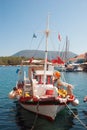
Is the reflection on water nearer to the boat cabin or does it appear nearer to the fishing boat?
the fishing boat

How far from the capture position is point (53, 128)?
23688 mm

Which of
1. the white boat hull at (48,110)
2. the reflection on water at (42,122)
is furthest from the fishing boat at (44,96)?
the reflection on water at (42,122)

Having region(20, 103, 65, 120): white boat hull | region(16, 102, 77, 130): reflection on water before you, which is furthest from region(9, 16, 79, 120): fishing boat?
region(16, 102, 77, 130): reflection on water

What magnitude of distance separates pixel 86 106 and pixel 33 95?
8.98 meters

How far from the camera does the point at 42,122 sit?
82.7ft

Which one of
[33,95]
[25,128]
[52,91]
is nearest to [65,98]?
[52,91]

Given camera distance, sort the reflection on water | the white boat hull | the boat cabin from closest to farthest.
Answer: the reflection on water < the white boat hull < the boat cabin

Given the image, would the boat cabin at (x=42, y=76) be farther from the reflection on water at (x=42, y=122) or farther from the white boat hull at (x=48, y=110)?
→ the white boat hull at (x=48, y=110)

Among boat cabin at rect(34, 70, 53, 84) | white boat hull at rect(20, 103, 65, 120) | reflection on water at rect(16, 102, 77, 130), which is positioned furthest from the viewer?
boat cabin at rect(34, 70, 53, 84)

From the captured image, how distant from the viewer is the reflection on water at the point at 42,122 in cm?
2397

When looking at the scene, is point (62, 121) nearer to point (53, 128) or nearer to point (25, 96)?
point (53, 128)

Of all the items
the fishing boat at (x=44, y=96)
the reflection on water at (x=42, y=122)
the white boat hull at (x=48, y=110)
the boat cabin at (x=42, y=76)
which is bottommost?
the reflection on water at (x=42, y=122)

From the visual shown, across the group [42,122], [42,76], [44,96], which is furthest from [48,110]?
[42,76]

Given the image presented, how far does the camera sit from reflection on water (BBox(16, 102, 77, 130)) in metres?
24.0
